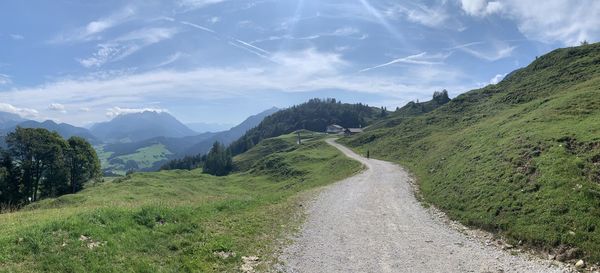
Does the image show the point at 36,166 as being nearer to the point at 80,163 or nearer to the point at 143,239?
the point at 80,163

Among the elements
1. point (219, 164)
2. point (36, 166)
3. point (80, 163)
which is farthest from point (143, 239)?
point (219, 164)

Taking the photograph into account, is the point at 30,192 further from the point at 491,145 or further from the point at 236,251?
the point at 491,145

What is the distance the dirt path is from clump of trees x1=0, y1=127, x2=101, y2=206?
3136 inches

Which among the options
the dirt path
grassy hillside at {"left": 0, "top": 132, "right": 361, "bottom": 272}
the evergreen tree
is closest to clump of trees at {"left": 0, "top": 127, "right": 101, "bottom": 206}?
the evergreen tree

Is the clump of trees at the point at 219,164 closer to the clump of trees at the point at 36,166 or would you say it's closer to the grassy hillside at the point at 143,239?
the clump of trees at the point at 36,166

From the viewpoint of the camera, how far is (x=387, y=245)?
18219 millimetres

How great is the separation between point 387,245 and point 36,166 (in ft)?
303

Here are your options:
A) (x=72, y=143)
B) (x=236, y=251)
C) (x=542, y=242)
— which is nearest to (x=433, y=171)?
(x=542, y=242)

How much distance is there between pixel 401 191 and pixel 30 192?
8635 centimetres

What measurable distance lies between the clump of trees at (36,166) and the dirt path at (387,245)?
261 feet

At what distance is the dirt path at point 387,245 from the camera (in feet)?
50.0

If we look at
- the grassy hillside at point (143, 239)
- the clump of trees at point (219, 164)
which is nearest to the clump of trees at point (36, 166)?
the clump of trees at point (219, 164)

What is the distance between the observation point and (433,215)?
83.4ft

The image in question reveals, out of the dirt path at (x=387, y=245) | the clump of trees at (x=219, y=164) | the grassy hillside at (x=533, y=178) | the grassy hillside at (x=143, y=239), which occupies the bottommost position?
the clump of trees at (x=219, y=164)
